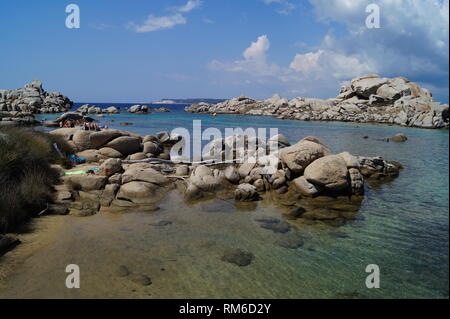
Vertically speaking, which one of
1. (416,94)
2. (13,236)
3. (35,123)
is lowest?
(13,236)

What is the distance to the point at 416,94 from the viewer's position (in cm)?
6731

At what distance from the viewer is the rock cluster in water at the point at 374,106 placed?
167 ft

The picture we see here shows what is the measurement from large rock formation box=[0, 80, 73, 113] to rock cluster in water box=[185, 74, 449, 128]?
174 feet

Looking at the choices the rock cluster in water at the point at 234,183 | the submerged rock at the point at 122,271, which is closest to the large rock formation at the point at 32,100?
the rock cluster in water at the point at 234,183

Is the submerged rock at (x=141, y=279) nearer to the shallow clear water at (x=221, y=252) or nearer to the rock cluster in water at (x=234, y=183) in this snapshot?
the shallow clear water at (x=221, y=252)

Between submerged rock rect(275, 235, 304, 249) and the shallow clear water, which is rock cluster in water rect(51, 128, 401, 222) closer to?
submerged rock rect(275, 235, 304, 249)

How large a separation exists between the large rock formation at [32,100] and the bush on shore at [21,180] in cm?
Answer: 5807

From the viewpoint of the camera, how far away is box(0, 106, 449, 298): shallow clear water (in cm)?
595

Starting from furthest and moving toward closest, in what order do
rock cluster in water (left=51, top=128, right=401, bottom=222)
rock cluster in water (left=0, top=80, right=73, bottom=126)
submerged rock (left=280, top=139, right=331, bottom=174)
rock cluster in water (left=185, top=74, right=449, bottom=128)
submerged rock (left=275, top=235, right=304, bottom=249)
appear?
1. rock cluster in water (left=0, top=80, right=73, bottom=126)
2. rock cluster in water (left=185, top=74, right=449, bottom=128)
3. submerged rock (left=280, top=139, right=331, bottom=174)
4. rock cluster in water (left=51, top=128, right=401, bottom=222)
5. submerged rock (left=275, top=235, right=304, bottom=249)

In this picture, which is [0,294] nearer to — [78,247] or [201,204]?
[78,247]

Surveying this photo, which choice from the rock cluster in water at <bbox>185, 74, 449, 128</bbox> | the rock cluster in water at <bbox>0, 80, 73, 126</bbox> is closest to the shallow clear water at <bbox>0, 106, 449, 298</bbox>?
the rock cluster in water at <bbox>185, 74, 449, 128</bbox>

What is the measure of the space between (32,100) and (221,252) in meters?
85.3
